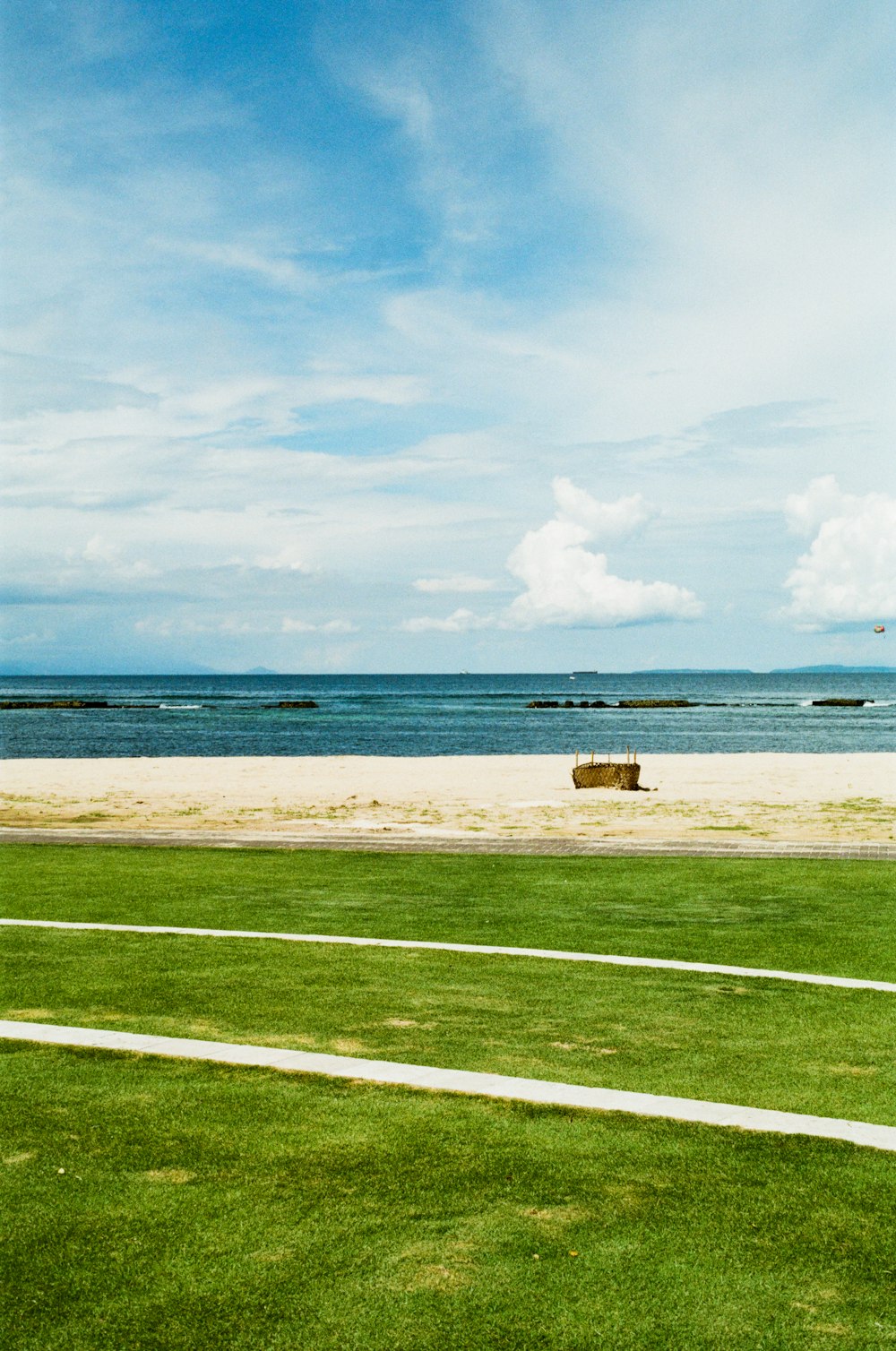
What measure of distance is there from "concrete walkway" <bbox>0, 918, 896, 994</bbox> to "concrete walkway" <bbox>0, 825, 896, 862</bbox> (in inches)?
203

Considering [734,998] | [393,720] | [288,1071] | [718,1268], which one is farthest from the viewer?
[393,720]

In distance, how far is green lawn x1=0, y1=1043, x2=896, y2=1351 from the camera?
347 centimetres

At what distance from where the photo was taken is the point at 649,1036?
636 centimetres

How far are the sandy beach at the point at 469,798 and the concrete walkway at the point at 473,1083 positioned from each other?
10.3 m

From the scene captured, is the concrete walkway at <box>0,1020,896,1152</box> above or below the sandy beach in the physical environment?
above

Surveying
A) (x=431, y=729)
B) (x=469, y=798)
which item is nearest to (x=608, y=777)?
(x=469, y=798)

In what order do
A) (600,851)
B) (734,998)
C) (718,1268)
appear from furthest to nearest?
1. (600,851)
2. (734,998)
3. (718,1268)

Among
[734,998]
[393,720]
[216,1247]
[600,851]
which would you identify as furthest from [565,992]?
[393,720]

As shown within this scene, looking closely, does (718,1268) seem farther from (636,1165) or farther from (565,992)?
(565,992)

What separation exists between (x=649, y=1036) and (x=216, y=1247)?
122 inches

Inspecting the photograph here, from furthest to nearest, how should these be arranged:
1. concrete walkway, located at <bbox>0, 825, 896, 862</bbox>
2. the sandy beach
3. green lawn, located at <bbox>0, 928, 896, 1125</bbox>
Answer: the sandy beach < concrete walkway, located at <bbox>0, 825, 896, 862</bbox> < green lawn, located at <bbox>0, 928, 896, 1125</bbox>

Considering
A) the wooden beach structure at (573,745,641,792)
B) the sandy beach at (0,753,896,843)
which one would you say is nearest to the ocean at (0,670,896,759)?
the sandy beach at (0,753,896,843)

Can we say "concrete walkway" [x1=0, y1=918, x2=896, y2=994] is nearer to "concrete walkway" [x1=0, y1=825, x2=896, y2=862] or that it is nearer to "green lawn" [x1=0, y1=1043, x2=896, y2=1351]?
"green lawn" [x1=0, y1=1043, x2=896, y2=1351]

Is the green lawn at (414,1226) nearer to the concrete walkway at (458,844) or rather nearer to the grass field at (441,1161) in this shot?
the grass field at (441,1161)
